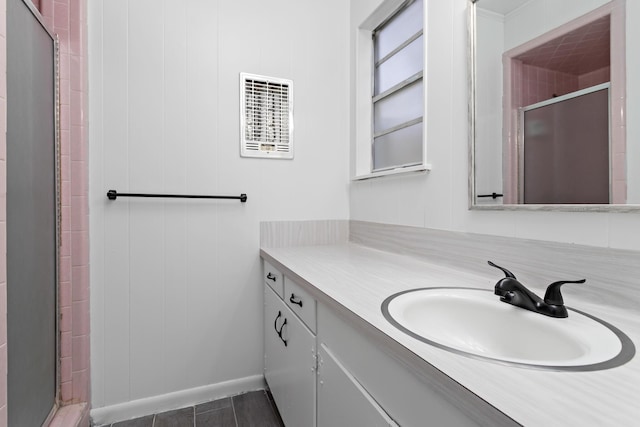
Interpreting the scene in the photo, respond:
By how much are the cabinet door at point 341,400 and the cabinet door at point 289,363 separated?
2.8 inches

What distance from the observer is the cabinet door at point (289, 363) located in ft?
3.43

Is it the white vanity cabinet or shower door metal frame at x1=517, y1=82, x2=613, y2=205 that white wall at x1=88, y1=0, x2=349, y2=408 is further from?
shower door metal frame at x1=517, y1=82, x2=613, y2=205

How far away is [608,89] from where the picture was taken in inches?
29.6

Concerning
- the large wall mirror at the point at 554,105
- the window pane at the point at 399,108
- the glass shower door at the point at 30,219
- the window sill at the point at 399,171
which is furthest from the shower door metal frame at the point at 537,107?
the glass shower door at the point at 30,219

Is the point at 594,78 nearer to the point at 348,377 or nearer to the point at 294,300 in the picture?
the point at 348,377

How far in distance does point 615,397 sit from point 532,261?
1.89ft

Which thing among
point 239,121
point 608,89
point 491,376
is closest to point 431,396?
point 491,376

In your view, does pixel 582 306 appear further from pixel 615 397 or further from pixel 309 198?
pixel 309 198

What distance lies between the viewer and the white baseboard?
57.9 inches

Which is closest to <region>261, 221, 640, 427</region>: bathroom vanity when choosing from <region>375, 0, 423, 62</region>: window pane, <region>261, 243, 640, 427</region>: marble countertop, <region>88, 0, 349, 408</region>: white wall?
<region>261, 243, 640, 427</region>: marble countertop

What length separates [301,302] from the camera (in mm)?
1116

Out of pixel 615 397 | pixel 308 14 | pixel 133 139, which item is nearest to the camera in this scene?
pixel 615 397

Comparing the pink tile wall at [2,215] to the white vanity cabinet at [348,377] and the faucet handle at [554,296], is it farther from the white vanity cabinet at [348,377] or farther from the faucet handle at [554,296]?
the faucet handle at [554,296]

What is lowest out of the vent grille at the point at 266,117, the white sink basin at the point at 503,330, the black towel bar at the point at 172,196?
the white sink basin at the point at 503,330
